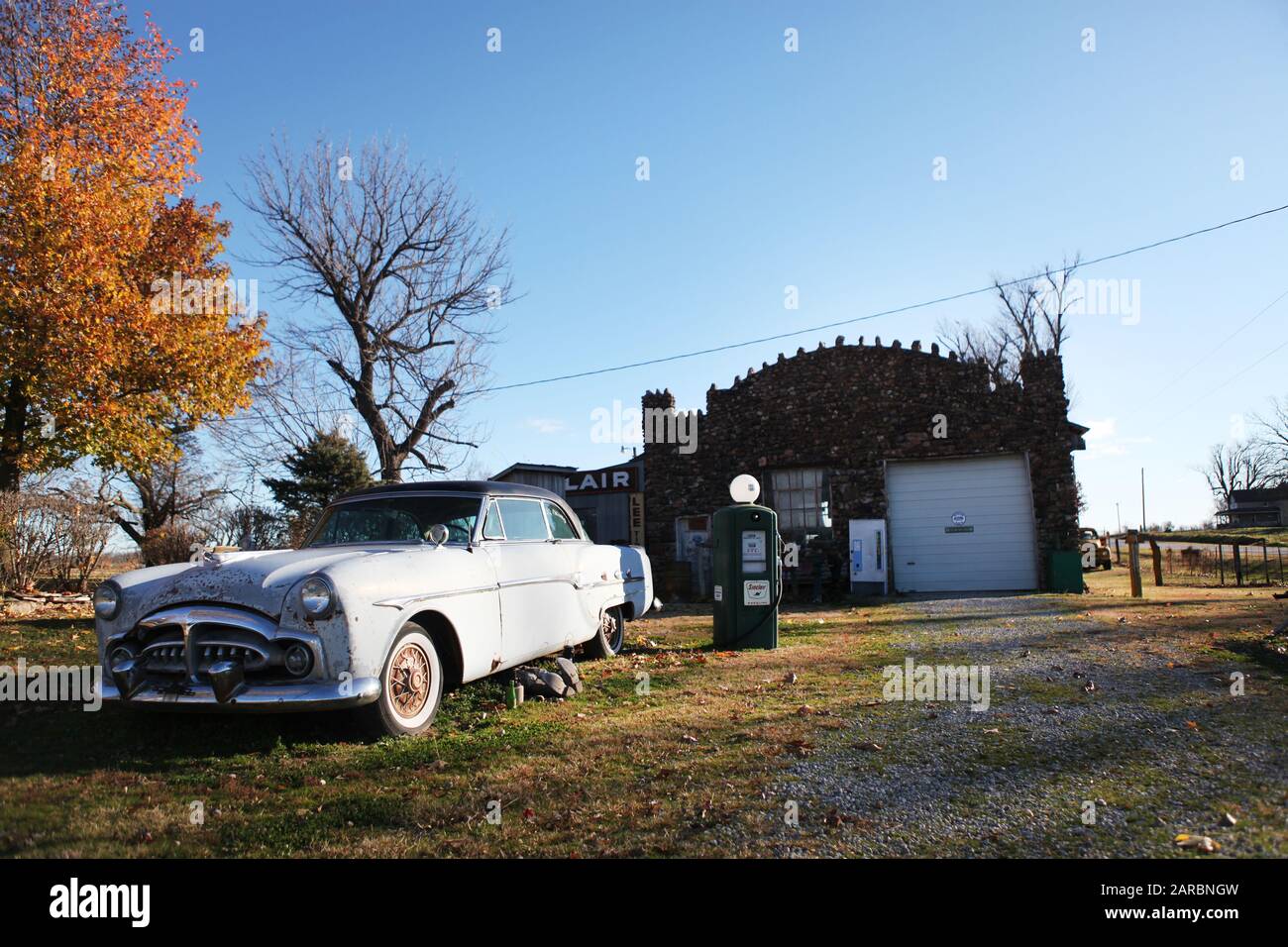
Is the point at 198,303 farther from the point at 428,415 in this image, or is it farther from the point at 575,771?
the point at 575,771

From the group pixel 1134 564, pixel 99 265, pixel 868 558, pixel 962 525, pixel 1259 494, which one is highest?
pixel 99 265

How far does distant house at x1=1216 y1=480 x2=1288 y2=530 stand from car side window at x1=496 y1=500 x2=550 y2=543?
69.7 meters

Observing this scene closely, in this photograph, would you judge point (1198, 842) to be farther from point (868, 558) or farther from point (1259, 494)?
point (1259, 494)

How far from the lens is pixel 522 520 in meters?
6.67

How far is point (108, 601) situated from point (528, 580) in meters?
2.72

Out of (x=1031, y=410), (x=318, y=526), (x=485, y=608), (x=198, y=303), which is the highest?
(x=198, y=303)

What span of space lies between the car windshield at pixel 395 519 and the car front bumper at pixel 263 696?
1.64 m

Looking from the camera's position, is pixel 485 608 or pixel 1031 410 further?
pixel 1031 410

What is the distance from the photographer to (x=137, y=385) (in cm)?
1147

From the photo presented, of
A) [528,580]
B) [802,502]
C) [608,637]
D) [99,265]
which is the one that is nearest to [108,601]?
[528,580]

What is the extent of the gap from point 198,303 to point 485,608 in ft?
31.5

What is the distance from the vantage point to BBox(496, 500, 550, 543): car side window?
640cm

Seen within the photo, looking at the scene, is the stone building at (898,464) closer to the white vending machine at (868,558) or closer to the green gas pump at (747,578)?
the white vending machine at (868,558)
